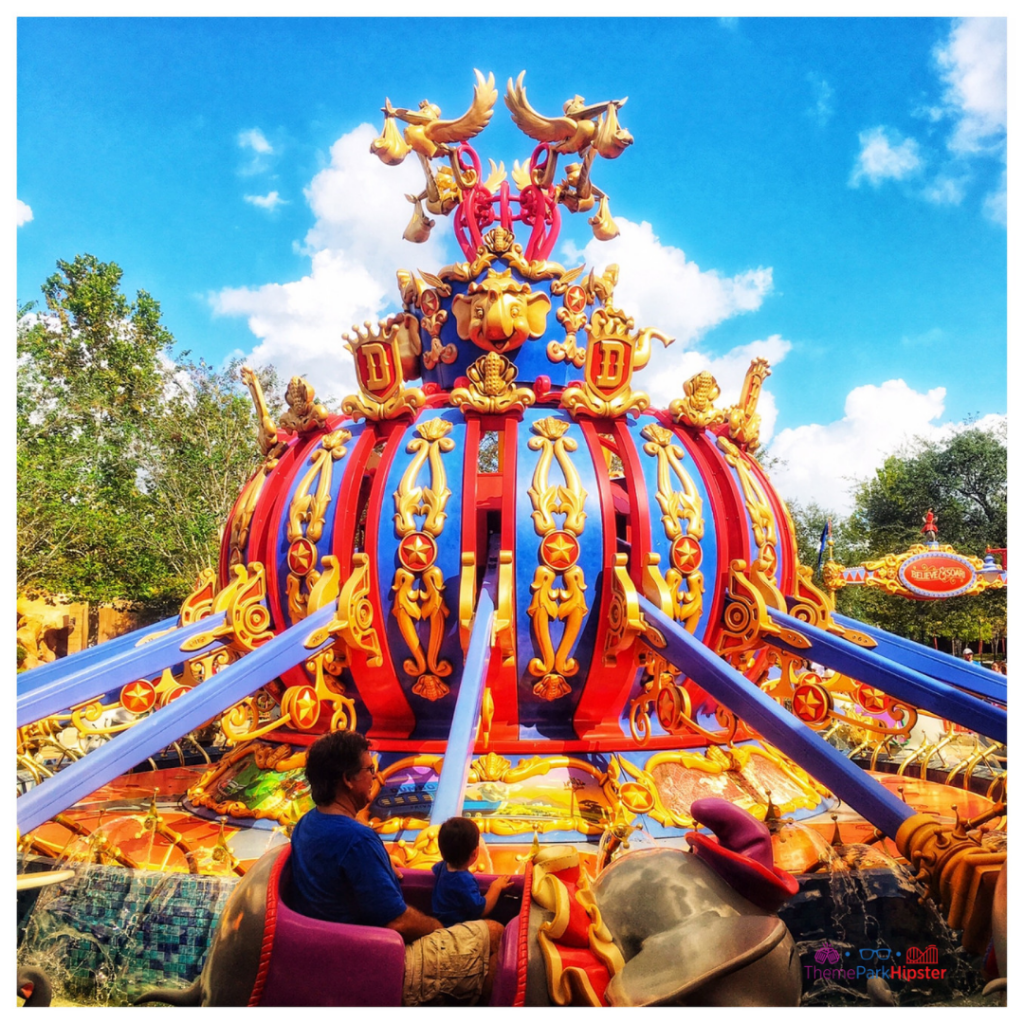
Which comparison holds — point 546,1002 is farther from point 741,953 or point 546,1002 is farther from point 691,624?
point 691,624

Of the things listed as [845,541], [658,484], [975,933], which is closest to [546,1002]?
[975,933]

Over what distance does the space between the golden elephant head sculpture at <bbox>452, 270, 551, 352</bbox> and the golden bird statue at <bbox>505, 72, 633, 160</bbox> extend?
148 cm

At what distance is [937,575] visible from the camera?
1186cm

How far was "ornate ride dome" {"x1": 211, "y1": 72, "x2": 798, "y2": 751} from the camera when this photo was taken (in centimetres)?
568

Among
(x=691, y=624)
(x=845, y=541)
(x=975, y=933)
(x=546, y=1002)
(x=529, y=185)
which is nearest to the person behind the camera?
(x=546, y=1002)

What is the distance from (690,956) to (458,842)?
2.72ft

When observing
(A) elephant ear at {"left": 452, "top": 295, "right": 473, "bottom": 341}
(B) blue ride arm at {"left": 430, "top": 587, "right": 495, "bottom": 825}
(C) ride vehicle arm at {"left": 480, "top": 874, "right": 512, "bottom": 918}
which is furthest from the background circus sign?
(C) ride vehicle arm at {"left": 480, "top": 874, "right": 512, "bottom": 918}

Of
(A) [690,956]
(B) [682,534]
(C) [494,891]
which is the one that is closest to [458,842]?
(C) [494,891]

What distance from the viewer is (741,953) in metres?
2.31

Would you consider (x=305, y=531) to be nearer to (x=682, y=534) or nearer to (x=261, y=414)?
(x=261, y=414)

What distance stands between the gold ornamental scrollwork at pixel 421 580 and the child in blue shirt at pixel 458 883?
10.2ft

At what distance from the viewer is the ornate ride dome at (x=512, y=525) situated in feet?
18.6

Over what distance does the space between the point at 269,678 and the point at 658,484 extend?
3.35 m

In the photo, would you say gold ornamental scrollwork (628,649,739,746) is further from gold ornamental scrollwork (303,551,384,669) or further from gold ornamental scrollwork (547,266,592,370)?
gold ornamental scrollwork (547,266,592,370)
